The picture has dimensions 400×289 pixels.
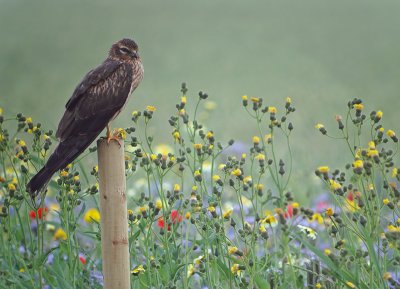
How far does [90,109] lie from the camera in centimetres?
352

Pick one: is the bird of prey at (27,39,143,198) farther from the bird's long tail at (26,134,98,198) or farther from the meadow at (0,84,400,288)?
the meadow at (0,84,400,288)

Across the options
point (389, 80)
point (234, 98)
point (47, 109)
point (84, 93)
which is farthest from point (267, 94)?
point (84, 93)

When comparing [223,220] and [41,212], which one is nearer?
[223,220]

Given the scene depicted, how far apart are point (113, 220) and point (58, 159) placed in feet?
1.10

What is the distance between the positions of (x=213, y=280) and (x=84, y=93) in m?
1.02

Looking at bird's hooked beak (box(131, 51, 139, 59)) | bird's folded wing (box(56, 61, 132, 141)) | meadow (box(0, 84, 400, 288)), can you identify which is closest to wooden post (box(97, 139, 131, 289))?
meadow (box(0, 84, 400, 288))

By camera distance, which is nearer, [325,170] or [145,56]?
[325,170]

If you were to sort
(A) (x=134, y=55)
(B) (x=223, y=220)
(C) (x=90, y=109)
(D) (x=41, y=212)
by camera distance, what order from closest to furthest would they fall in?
(B) (x=223, y=220)
(C) (x=90, y=109)
(D) (x=41, y=212)
(A) (x=134, y=55)

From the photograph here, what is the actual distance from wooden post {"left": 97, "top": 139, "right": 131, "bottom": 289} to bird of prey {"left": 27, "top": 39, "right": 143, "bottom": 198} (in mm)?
104

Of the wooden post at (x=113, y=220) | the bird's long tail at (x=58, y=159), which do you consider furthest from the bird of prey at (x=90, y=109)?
the wooden post at (x=113, y=220)

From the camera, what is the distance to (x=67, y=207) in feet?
11.4

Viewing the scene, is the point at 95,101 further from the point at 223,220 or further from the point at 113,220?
the point at 223,220

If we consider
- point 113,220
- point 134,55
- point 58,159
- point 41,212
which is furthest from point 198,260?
point 134,55

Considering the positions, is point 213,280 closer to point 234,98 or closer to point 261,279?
point 261,279
